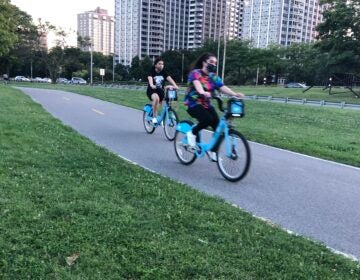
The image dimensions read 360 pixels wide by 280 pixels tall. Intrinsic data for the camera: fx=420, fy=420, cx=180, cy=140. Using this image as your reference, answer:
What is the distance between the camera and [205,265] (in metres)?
3.51

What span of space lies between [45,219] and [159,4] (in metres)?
117

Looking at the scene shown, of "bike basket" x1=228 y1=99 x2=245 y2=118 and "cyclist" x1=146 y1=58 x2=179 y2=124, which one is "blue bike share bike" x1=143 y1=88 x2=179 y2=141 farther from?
"bike basket" x1=228 y1=99 x2=245 y2=118

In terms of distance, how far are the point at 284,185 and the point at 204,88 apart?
2.04 metres

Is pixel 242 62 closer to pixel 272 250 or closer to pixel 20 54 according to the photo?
pixel 20 54

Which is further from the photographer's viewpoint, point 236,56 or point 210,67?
point 236,56

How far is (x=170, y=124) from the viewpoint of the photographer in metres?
10.2

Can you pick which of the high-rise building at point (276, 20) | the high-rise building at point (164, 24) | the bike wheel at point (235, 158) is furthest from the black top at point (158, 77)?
the high-rise building at point (276, 20)

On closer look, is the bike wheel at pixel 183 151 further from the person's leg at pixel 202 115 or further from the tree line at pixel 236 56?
the tree line at pixel 236 56

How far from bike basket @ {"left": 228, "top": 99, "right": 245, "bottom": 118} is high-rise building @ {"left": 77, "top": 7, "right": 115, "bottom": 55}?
12636 cm

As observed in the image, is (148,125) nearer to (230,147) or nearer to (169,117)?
(169,117)

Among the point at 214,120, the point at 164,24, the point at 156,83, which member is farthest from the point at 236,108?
the point at 164,24

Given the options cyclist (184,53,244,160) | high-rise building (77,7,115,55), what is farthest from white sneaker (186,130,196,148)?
high-rise building (77,7,115,55)

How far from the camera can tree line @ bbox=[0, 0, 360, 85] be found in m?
39.0

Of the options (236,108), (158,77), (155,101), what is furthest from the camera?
(155,101)
